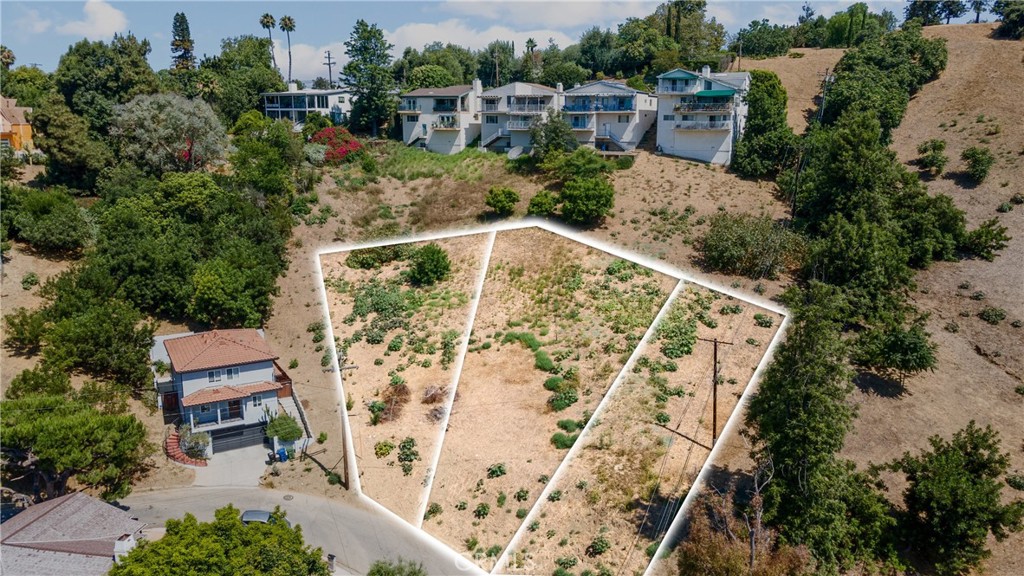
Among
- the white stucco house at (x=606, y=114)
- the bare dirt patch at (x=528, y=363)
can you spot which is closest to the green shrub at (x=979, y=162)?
the white stucco house at (x=606, y=114)

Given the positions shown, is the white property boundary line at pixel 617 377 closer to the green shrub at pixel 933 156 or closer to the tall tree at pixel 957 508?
the tall tree at pixel 957 508

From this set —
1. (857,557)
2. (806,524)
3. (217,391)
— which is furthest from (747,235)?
(217,391)

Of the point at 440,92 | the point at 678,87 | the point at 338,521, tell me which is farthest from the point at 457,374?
the point at 440,92

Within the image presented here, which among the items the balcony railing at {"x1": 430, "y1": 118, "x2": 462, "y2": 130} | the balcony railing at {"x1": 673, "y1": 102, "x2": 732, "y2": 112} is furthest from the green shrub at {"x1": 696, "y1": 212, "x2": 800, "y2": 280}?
the balcony railing at {"x1": 430, "y1": 118, "x2": 462, "y2": 130}

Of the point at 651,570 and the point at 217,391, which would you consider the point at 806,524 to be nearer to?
the point at 651,570

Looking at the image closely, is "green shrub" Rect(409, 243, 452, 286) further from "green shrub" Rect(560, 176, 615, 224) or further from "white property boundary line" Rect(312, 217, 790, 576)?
"green shrub" Rect(560, 176, 615, 224)
